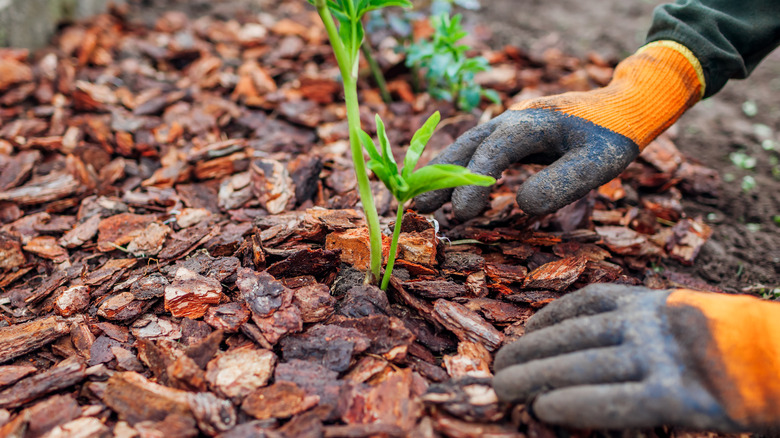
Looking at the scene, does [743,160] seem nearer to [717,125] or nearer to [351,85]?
[717,125]

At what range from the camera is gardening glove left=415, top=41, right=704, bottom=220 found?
170 centimetres

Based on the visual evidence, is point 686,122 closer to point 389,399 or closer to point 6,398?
point 389,399

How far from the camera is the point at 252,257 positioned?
71.9 inches

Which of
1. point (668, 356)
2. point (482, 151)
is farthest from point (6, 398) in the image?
point (668, 356)

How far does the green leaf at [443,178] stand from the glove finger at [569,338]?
18.6 inches

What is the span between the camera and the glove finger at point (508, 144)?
1.74 m

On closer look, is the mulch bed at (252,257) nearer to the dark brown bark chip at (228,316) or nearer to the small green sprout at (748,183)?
the dark brown bark chip at (228,316)

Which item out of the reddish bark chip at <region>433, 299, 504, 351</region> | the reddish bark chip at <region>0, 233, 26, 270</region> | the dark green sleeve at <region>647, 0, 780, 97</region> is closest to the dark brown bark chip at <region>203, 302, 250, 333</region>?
the reddish bark chip at <region>433, 299, 504, 351</region>

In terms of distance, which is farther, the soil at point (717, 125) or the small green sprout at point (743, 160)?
the small green sprout at point (743, 160)

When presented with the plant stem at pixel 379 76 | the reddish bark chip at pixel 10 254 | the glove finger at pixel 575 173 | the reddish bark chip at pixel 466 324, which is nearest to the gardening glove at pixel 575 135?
the glove finger at pixel 575 173

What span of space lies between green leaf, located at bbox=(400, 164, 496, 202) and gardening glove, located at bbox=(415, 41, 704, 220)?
468mm

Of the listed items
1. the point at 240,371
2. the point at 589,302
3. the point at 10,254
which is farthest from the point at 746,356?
the point at 10,254

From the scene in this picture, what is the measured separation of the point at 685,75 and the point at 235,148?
2191 mm

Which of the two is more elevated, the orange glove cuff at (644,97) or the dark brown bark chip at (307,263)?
the orange glove cuff at (644,97)
